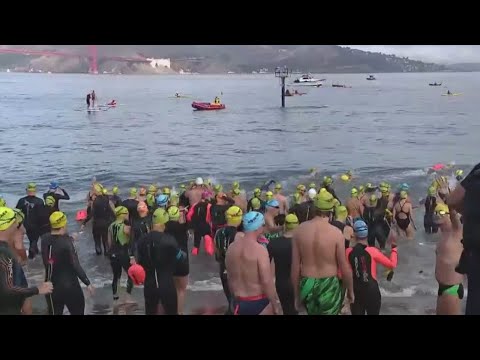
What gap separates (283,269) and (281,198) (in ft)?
7.09

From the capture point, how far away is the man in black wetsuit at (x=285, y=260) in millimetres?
5566

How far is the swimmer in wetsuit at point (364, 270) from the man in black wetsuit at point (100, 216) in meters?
4.00

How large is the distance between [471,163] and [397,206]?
128cm

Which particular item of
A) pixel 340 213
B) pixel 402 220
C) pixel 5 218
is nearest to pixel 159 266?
pixel 5 218

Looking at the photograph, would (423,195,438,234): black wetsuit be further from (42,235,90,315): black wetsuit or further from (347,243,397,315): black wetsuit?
(42,235,90,315): black wetsuit

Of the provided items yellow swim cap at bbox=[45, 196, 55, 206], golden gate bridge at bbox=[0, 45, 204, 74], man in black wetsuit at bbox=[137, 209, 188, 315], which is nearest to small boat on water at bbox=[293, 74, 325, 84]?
golden gate bridge at bbox=[0, 45, 204, 74]

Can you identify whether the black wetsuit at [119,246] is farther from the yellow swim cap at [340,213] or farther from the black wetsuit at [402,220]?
the black wetsuit at [402,220]

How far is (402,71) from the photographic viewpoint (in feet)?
26.7

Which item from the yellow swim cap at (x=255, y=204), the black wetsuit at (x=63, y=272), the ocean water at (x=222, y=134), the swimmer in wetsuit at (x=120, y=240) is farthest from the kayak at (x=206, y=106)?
the black wetsuit at (x=63, y=272)

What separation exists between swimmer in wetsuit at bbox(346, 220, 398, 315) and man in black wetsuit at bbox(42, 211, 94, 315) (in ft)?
8.89

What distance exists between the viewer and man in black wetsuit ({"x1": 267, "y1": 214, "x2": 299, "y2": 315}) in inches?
219

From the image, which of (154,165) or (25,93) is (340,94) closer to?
(154,165)

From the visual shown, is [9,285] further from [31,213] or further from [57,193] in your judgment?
[57,193]
